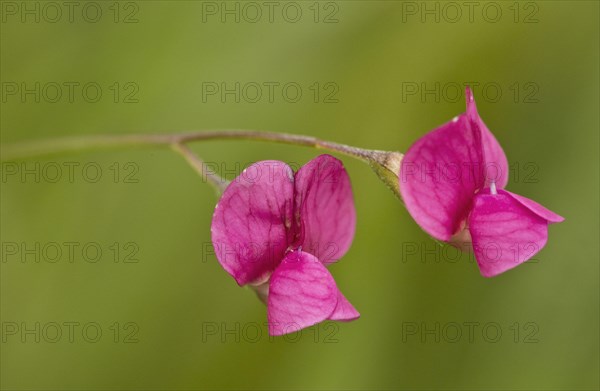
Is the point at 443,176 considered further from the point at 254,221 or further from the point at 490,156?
the point at 254,221

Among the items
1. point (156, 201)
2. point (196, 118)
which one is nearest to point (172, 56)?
point (196, 118)

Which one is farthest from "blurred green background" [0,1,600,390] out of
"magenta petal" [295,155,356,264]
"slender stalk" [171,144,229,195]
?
"magenta petal" [295,155,356,264]

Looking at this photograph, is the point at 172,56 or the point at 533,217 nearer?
the point at 533,217

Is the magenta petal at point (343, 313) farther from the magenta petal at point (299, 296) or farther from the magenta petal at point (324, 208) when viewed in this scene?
the magenta petal at point (324, 208)

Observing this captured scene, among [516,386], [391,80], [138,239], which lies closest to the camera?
[516,386]

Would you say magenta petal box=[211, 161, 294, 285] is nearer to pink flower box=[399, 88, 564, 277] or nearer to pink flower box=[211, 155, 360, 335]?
pink flower box=[211, 155, 360, 335]

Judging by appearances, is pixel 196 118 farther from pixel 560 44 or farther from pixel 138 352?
pixel 560 44

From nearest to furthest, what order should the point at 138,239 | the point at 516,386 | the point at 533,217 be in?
1. the point at 533,217
2. the point at 516,386
3. the point at 138,239
